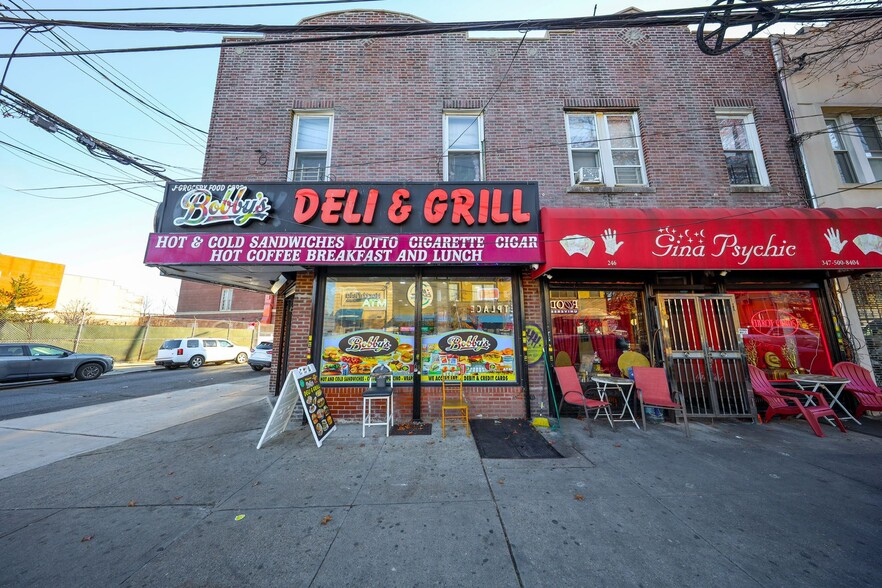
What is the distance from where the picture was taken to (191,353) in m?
16.5

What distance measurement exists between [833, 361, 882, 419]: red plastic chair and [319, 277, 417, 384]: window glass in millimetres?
8330

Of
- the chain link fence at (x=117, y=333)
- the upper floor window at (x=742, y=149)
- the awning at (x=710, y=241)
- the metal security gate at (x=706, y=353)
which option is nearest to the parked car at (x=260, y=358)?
the chain link fence at (x=117, y=333)

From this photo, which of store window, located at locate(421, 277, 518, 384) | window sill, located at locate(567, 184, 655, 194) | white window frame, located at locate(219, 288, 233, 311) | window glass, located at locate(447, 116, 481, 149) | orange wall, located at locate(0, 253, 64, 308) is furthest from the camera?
white window frame, located at locate(219, 288, 233, 311)

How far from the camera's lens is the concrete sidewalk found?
2340 millimetres

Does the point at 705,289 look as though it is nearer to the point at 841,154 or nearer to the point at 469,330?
the point at 841,154

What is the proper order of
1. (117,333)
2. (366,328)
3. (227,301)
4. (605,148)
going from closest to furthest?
(366,328) < (605,148) < (117,333) < (227,301)

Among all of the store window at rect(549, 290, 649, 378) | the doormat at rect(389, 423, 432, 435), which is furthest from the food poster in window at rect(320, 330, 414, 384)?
the store window at rect(549, 290, 649, 378)

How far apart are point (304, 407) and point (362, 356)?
1521 millimetres

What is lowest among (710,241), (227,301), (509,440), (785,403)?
(509,440)

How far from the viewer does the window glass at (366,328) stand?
601 cm

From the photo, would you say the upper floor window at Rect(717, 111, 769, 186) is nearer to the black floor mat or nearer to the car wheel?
the black floor mat

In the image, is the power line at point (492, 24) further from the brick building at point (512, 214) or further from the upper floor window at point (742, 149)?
the upper floor window at point (742, 149)

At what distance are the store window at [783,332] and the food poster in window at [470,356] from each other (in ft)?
17.2

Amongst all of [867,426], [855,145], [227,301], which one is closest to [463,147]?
[855,145]
